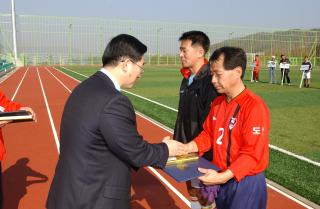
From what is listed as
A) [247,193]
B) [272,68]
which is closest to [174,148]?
[247,193]

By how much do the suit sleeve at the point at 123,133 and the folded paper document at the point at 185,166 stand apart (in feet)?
0.74

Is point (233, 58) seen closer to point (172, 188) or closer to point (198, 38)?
point (198, 38)

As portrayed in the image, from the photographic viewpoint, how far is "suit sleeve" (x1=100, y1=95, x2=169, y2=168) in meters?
2.08

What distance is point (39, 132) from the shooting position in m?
9.67

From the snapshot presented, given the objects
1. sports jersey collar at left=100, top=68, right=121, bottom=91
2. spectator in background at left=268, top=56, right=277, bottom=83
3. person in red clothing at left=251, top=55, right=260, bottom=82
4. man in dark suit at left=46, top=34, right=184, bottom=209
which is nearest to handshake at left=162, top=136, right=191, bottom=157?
man in dark suit at left=46, top=34, right=184, bottom=209

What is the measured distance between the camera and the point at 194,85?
3.58 meters

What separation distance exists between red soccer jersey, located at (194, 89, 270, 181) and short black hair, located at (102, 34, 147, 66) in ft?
2.64

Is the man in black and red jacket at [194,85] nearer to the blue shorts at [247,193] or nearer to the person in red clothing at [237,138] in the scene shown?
the person in red clothing at [237,138]

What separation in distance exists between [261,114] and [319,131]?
24.5ft

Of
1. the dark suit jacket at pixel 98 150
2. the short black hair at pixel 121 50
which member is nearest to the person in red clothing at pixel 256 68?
the short black hair at pixel 121 50

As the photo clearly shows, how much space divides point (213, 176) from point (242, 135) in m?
0.34

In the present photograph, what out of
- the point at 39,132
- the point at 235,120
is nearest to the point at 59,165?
the point at 235,120

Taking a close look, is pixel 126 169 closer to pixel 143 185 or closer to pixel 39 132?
pixel 143 185

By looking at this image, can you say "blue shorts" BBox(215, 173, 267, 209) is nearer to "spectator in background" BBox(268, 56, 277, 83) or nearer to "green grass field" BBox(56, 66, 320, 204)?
"green grass field" BBox(56, 66, 320, 204)
